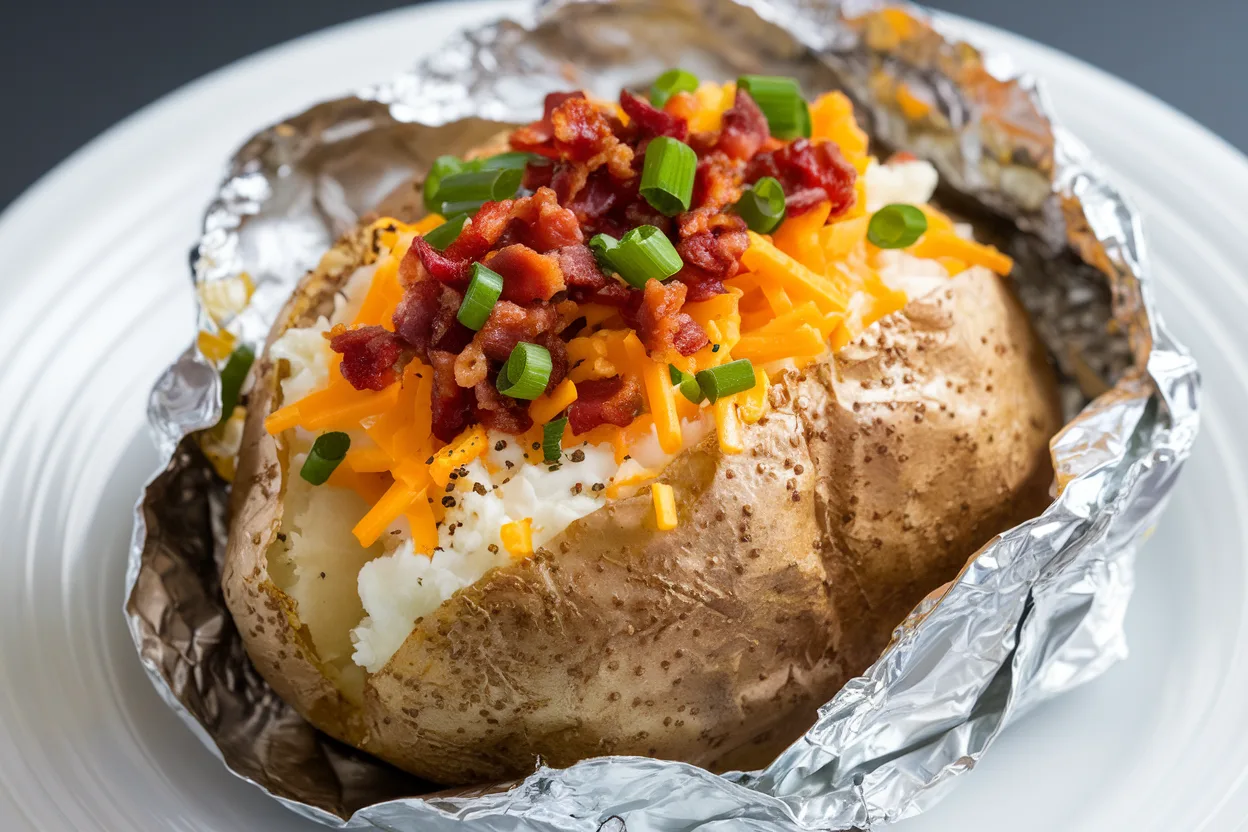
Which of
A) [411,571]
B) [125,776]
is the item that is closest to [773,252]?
[411,571]

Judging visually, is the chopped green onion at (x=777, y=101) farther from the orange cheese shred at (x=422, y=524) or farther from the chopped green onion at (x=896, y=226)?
the orange cheese shred at (x=422, y=524)

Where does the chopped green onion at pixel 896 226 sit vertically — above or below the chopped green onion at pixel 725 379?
above

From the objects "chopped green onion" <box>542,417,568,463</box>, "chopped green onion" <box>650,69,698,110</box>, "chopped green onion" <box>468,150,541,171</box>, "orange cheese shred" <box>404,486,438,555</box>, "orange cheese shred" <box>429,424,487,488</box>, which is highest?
"chopped green onion" <box>650,69,698,110</box>

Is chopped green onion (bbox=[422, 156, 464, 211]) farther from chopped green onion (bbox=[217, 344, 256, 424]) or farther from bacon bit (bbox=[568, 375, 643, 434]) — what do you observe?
bacon bit (bbox=[568, 375, 643, 434])

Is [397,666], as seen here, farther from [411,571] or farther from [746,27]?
[746,27]

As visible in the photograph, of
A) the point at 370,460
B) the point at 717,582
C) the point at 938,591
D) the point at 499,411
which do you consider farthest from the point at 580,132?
the point at 938,591

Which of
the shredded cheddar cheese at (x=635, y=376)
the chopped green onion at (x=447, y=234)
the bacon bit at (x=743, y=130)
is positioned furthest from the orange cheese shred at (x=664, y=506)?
the bacon bit at (x=743, y=130)

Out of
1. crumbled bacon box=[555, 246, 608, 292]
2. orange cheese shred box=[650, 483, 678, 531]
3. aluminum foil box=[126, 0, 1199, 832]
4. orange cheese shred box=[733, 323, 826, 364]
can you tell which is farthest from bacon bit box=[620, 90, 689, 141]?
aluminum foil box=[126, 0, 1199, 832]
